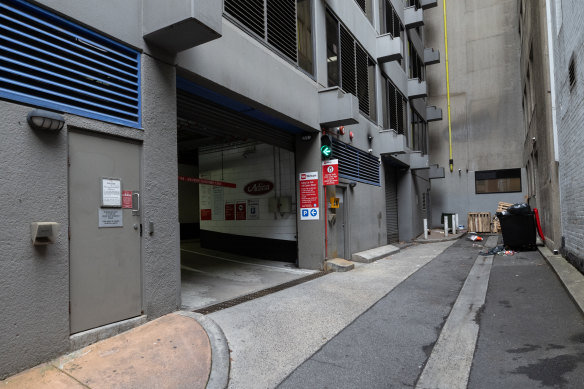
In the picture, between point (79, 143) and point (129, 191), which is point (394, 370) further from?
point (79, 143)

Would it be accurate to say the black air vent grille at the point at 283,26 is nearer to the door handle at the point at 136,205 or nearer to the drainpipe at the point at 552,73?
the door handle at the point at 136,205

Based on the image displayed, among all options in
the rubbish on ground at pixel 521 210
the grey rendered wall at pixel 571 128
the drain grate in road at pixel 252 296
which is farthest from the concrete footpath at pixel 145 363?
the rubbish on ground at pixel 521 210

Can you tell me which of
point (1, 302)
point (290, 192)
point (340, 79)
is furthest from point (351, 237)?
point (1, 302)

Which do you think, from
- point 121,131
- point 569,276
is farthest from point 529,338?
point 121,131

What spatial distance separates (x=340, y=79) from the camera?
36.8 ft

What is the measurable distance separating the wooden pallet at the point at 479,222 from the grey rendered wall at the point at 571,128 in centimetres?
1355

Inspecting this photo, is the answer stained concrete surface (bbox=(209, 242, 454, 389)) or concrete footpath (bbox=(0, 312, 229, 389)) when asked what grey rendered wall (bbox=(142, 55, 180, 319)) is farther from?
stained concrete surface (bbox=(209, 242, 454, 389))

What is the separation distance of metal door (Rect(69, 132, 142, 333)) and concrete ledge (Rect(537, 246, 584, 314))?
19.6 ft

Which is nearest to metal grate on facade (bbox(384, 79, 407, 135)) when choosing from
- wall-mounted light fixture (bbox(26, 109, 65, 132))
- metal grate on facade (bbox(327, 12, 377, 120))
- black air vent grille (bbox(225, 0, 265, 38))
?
metal grate on facade (bbox(327, 12, 377, 120))

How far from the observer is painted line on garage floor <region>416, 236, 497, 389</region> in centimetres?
371

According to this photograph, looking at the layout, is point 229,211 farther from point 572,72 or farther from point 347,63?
Result: point 572,72

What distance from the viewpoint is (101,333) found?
170 inches

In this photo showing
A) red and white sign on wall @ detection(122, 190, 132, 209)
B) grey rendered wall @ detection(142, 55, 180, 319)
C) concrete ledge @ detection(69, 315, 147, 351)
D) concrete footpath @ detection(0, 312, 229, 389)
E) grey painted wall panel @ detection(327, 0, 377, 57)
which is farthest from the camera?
grey painted wall panel @ detection(327, 0, 377, 57)

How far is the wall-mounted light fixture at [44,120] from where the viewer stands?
374 centimetres
